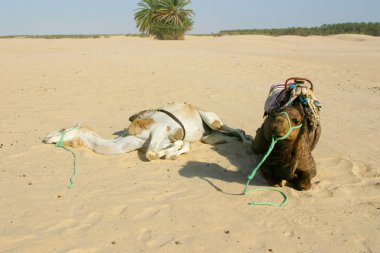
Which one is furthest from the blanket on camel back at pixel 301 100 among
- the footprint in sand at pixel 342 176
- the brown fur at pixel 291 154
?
the footprint in sand at pixel 342 176

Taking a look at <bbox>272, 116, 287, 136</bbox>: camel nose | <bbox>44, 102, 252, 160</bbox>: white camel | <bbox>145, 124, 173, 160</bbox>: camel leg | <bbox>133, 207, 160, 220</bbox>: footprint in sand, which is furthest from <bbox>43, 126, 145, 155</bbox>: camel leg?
<bbox>272, 116, 287, 136</bbox>: camel nose

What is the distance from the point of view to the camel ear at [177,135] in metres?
6.61

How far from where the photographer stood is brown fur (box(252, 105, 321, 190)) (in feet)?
14.8

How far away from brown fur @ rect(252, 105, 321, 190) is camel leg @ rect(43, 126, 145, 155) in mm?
2187

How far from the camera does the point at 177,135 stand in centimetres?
664

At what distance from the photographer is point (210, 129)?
730 cm

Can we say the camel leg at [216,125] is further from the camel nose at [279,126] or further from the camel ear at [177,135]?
the camel nose at [279,126]

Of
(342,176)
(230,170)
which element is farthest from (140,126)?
(342,176)

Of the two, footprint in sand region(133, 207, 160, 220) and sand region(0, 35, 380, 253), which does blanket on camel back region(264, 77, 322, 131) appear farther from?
footprint in sand region(133, 207, 160, 220)

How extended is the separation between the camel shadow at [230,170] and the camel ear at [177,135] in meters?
0.57

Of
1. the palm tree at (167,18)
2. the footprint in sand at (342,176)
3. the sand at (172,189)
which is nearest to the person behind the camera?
the sand at (172,189)

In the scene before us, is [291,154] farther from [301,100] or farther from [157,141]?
[157,141]

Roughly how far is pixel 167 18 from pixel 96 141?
26.9 metres

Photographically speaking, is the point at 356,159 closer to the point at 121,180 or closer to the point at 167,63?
the point at 121,180
